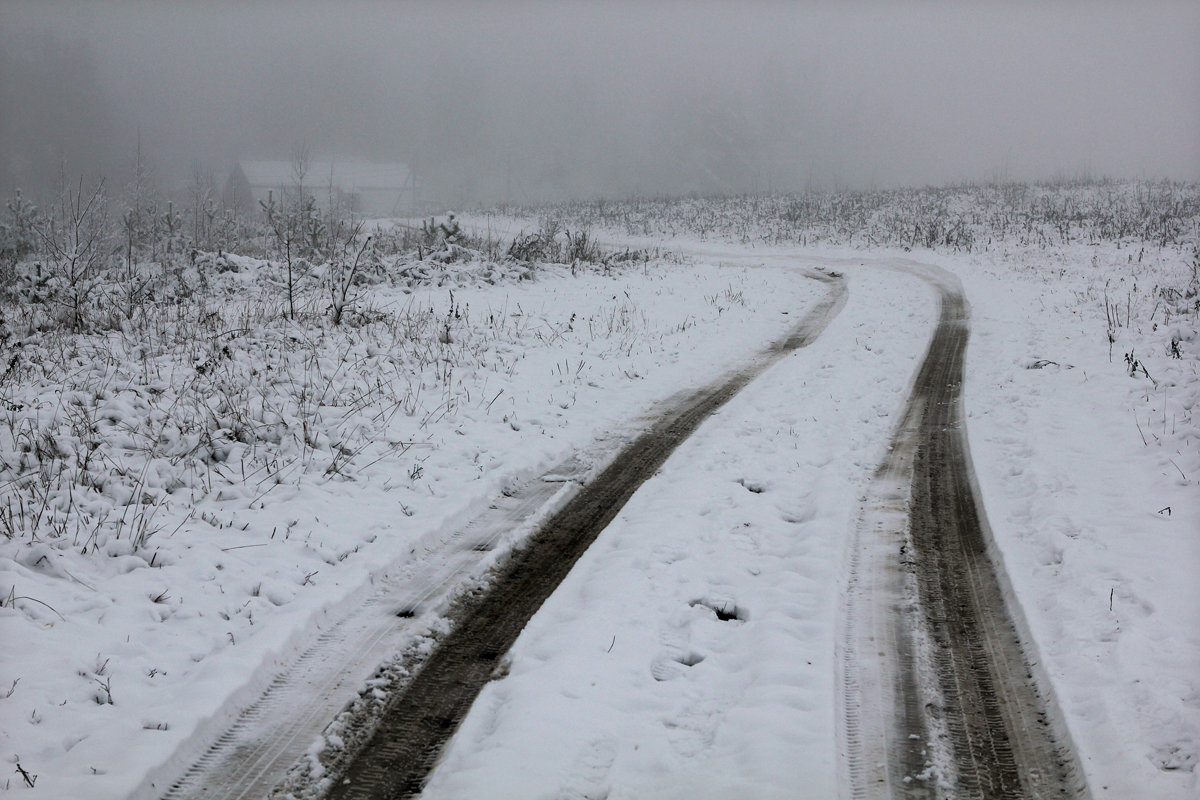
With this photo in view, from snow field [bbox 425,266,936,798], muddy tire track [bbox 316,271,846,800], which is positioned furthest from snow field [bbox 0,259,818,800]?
snow field [bbox 425,266,936,798]

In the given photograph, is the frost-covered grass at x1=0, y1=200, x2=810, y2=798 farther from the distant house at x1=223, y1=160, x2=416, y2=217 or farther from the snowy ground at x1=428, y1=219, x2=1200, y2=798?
the distant house at x1=223, y1=160, x2=416, y2=217

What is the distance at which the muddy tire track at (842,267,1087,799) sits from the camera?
3014 millimetres

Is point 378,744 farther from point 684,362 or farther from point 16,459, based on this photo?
point 684,362

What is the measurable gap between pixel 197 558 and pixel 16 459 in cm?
226

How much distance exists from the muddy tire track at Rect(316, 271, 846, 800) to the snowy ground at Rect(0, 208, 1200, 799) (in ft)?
0.45

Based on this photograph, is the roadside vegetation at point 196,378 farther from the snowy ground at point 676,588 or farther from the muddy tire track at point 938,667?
the muddy tire track at point 938,667

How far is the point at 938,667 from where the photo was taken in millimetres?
3775

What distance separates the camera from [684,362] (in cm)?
1104

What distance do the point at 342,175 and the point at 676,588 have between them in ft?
265

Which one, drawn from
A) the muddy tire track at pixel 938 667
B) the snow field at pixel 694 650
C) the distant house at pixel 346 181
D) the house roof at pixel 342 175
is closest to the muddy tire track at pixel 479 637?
the snow field at pixel 694 650

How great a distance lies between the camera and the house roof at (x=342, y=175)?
70.4 m

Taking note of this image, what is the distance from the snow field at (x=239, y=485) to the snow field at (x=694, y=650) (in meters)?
1.43

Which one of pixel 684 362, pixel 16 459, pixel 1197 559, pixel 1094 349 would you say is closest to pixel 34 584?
pixel 16 459

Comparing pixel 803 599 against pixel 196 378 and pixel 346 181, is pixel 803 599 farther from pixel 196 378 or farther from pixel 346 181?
pixel 346 181
